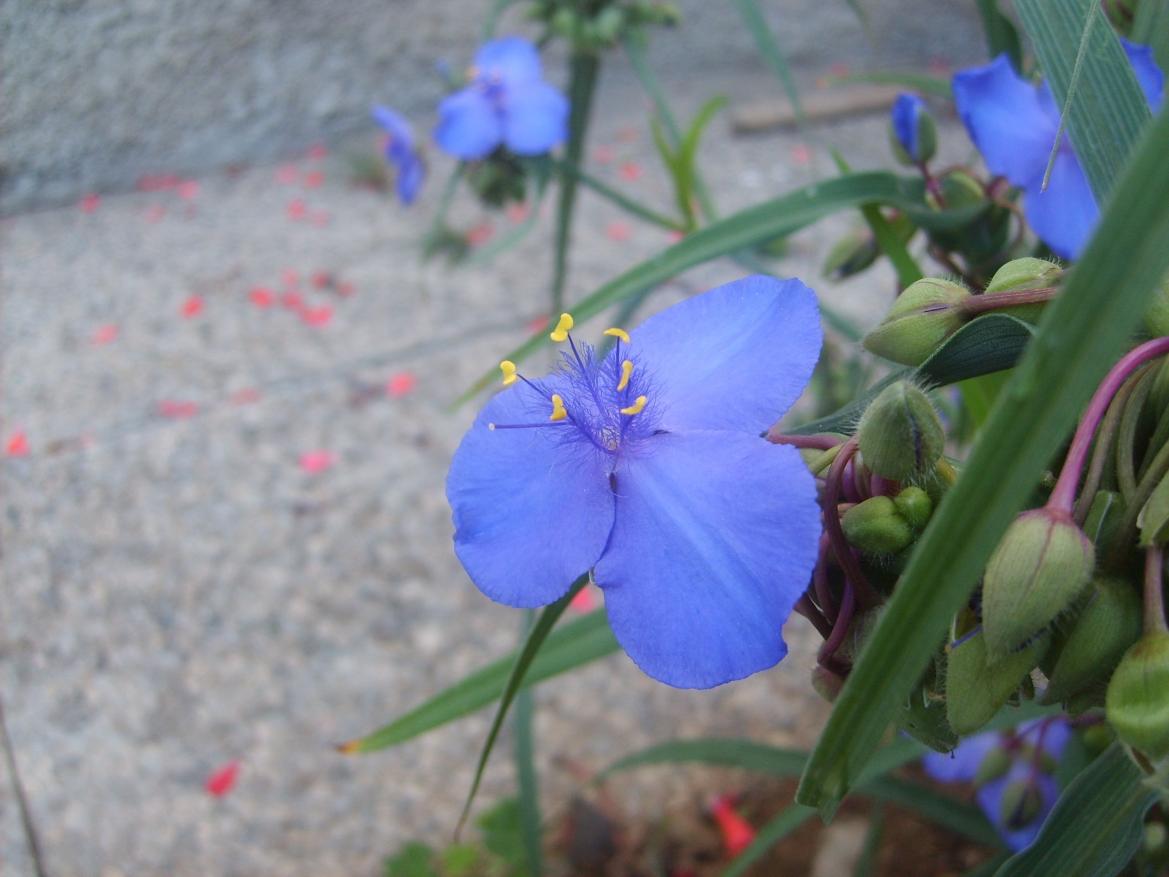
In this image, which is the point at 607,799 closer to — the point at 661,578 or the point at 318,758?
the point at 318,758

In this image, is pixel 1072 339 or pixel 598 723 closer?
pixel 1072 339

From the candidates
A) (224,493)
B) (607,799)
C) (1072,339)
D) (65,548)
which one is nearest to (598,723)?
(607,799)

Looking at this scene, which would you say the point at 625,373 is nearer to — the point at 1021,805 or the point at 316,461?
the point at 1021,805

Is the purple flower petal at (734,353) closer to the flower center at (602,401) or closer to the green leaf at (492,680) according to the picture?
the flower center at (602,401)

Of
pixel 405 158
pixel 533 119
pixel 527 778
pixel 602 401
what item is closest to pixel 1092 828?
pixel 602 401

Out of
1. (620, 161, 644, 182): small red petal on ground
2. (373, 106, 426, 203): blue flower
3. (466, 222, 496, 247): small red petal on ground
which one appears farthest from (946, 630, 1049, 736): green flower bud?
(620, 161, 644, 182): small red petal on ground

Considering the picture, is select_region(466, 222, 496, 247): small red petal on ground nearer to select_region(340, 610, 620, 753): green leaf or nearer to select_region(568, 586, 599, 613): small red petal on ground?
select_region(568, 586, 599, 613): small red petal on ground
